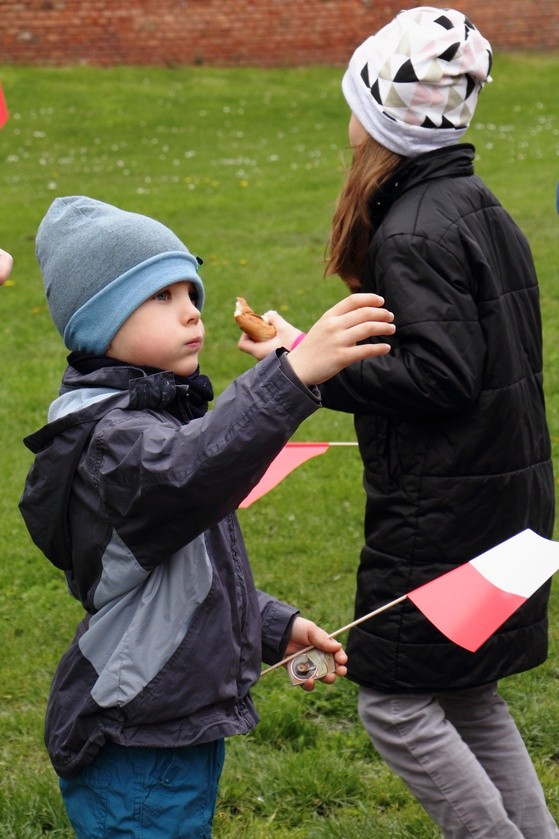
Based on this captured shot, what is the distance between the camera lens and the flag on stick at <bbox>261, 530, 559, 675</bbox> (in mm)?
2359

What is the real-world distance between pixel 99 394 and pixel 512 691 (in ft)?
6.77

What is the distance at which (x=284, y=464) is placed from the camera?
2973 mm

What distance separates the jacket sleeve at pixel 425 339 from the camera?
243 cm

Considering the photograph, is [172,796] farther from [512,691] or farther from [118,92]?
[118,92]

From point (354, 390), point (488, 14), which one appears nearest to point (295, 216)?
point (354, 390)

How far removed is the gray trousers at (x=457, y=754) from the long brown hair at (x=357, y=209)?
0.90 metres

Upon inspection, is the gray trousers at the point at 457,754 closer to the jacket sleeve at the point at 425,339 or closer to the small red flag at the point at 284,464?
the small red flag at the point at 284,464

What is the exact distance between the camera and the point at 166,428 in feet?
6.15

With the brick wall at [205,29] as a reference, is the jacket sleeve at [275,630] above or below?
above

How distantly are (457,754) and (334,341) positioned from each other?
1196mm

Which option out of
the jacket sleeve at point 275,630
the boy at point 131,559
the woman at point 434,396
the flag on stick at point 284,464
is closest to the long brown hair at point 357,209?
the woman at point 434,396

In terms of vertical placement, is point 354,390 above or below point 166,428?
below

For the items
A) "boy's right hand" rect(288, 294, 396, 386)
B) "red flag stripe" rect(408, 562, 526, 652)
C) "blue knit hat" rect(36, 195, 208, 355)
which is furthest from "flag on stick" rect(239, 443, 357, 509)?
"boy's right hand" rect(288, 294, 396, 386)

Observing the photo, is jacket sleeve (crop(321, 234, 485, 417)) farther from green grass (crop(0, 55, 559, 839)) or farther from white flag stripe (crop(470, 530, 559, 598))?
green grass (crop(0, 55, 559, 839))
